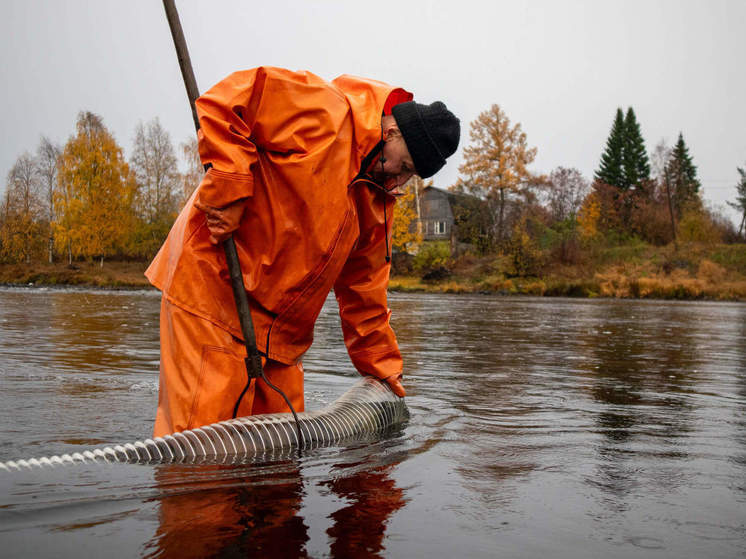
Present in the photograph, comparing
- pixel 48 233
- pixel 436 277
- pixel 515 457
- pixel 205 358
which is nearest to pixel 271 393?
pixel 205 358

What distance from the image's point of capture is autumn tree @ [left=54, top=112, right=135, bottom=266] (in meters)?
44.5

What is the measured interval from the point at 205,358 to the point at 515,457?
Result: 1.56m

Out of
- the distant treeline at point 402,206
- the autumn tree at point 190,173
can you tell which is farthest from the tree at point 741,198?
the autumn tree at point 190,173

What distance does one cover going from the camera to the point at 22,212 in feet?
167

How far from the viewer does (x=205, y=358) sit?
3117 mm

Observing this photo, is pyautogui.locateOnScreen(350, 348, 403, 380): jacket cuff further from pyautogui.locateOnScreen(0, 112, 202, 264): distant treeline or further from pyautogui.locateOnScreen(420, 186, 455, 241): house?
pyautogui.locateOnScreen(420, 186, 455, 241): house

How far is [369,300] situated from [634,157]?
67.3 metres

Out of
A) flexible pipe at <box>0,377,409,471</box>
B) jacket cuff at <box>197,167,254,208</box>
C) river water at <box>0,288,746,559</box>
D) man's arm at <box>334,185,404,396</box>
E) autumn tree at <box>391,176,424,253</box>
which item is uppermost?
→ autumn tree at <box>391,176,424,253</box>

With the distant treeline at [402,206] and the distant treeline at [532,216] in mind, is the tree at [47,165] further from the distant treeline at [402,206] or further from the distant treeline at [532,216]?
the distant treeline at [532,216]

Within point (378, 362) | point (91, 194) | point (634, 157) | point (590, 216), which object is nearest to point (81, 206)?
point (91, 194)

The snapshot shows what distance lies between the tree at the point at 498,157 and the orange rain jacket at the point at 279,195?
47.0m

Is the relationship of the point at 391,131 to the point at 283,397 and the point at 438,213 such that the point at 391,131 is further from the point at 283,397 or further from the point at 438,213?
the point at 438,213

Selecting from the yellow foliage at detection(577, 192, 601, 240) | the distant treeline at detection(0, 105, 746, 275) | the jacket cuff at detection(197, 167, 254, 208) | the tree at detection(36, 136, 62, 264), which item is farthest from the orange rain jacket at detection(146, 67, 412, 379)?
the tree at detection(36, 136, 62, 264)

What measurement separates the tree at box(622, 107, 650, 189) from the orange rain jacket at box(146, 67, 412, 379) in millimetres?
66160
